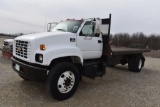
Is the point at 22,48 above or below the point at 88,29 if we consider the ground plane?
below

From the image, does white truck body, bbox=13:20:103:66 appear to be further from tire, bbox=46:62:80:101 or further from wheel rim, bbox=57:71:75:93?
wheel rim, bbox=57:71:75:93

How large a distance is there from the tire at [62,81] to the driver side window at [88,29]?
1.26m

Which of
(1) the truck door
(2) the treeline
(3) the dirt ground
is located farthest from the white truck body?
(2) the treeline

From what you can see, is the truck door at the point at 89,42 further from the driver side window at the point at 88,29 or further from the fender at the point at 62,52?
the fender at the point at 62,52

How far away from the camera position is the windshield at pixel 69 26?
586cm

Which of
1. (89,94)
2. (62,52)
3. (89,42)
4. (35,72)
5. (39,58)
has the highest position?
(89,42)

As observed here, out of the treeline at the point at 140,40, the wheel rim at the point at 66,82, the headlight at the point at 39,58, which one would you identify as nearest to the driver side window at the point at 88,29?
the wheel rim at the point at 66,82

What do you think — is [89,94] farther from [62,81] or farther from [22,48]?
[22,48]

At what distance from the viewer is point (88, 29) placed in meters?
6.07

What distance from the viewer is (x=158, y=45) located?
2208 inches

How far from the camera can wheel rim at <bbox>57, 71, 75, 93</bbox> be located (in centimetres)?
498

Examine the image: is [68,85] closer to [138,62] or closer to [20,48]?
[20,48]

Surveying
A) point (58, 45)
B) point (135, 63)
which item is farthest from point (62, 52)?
point (135, 63)

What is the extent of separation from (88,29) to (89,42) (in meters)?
0.44
